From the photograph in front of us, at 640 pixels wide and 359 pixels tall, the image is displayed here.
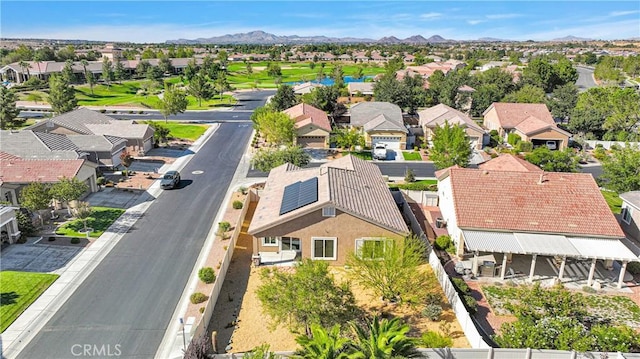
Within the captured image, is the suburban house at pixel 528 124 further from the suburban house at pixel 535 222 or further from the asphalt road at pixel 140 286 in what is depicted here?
the asphalt road at pixel 140 286

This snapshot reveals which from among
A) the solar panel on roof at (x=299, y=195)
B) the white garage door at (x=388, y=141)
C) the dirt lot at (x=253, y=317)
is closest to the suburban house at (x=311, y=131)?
the white garage door at (x=388, y=141)

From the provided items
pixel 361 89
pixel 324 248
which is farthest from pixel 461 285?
pixel 361 89

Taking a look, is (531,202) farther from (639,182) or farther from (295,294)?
(295,294)

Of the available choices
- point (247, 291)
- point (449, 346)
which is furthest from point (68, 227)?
point (449, 346)

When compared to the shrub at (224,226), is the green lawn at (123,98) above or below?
above

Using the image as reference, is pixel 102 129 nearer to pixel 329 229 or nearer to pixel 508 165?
pixel 329 229

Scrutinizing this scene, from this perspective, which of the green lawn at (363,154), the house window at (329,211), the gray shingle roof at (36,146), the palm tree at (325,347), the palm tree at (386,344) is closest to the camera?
the palm tree at (325,347)
